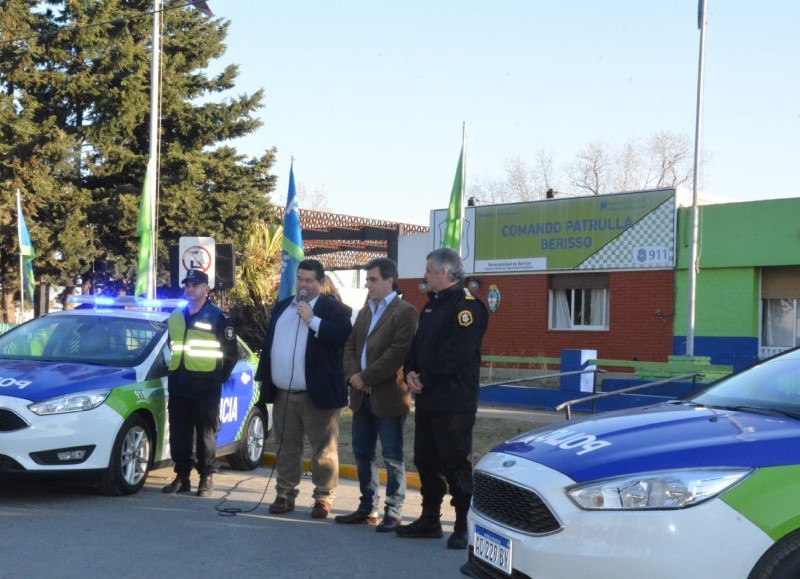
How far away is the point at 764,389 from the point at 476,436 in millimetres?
7434

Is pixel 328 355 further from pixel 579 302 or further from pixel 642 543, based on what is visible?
pixel 579 302

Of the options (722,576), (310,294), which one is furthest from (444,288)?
(722,576)

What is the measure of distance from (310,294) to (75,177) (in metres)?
25.8

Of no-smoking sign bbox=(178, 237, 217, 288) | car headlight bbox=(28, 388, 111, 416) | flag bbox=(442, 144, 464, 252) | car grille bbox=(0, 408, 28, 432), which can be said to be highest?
flag bbox=(442, 144, 464, 252)

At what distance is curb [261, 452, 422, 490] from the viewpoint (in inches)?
393

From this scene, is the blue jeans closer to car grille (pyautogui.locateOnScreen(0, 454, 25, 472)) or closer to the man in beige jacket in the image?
the man in beige jacket

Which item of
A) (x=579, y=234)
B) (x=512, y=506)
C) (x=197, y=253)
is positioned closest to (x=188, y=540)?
(x=512, y=506)

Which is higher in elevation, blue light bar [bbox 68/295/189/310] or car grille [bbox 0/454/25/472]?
blue light bar [bbox 68/295/189/310]

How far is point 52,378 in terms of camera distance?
27.4ft

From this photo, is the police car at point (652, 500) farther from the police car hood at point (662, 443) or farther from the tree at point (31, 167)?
the tree at point (31, 167)

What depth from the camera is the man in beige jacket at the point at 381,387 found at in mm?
7492

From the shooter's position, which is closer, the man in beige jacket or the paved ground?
the man in beige jacket

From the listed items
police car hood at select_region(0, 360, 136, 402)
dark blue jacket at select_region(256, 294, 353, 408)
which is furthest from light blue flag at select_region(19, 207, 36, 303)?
dark blue jacket at select_region(256, 294, 353, 408)

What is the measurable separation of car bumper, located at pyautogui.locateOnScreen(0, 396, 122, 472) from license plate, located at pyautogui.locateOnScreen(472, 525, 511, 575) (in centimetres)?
409
